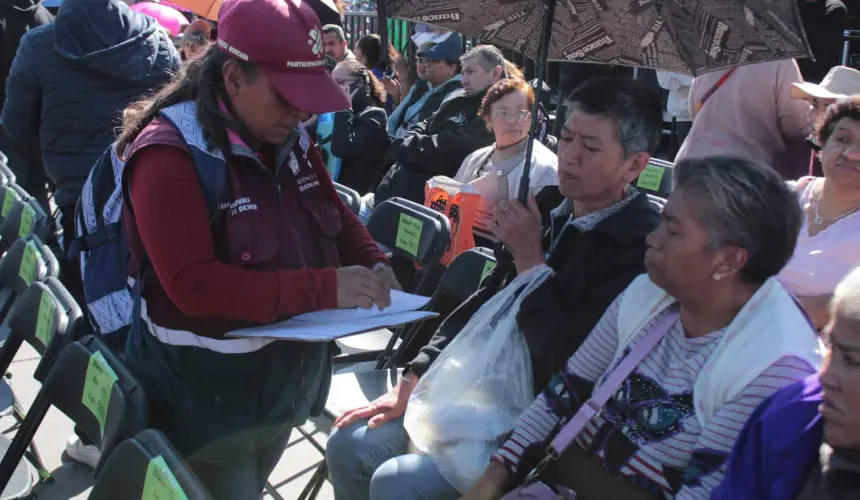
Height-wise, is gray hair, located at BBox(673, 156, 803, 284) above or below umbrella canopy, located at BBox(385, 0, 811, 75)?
below

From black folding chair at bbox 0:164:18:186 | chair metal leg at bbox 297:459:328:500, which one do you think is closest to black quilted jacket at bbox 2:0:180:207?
black folding chair at bbox 0:164:18:186

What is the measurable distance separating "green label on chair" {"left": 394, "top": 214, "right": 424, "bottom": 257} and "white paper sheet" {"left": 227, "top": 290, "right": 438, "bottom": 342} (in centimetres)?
132

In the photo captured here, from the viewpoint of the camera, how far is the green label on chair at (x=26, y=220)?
3234mm

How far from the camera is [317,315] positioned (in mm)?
1915

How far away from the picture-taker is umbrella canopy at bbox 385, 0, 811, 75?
188cm

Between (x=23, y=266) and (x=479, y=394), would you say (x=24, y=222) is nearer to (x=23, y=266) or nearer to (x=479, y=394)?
(x=23, y=266)

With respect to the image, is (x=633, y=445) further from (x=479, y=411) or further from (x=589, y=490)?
(x=479, y=411)

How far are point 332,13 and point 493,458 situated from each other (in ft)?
13.7

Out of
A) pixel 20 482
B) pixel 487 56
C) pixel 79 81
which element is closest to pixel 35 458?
pixel 20 482

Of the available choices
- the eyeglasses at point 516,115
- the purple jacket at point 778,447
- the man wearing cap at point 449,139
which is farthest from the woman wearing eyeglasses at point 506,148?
the purple jacket at point 778,447

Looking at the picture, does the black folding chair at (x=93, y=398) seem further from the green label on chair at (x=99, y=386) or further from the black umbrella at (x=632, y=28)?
the black umbrella at (x=632, y=28)

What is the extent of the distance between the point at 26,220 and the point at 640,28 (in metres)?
2.44

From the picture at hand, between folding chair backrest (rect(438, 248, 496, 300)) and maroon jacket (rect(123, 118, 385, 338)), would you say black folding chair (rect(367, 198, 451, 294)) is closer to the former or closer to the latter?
folding chair backrest (rect(438, 248, 496, 300))

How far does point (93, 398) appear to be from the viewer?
198cm
